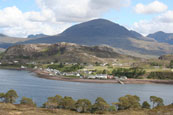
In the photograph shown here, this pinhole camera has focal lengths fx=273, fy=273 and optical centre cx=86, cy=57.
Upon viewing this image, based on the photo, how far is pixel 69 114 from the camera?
257 feet

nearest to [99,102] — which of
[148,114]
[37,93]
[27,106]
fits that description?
[148,114]

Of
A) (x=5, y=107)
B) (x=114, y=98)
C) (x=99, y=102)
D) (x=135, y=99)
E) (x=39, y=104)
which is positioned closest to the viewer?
(x=5, y=107)

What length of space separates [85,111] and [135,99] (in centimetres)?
2002

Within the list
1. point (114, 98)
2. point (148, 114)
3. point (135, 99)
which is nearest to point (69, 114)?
point (148, 114)

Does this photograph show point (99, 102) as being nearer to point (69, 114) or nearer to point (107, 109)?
point (107, 109)

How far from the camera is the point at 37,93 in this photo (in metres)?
134

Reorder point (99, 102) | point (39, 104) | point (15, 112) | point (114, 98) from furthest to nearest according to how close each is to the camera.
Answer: point (114, 98) < point (39, 104) < point (99, 102) < point (15, 112)

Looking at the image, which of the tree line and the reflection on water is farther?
the reflection on water

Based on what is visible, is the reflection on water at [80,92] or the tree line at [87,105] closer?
the tree line at [87,105]

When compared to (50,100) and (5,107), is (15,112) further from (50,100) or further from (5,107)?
(50,100)

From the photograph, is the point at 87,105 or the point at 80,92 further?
the point at 80,92

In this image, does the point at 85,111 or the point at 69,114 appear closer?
the point at 69,114

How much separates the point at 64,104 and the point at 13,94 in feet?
68.6

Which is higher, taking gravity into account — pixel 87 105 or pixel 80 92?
pixel 80 92
